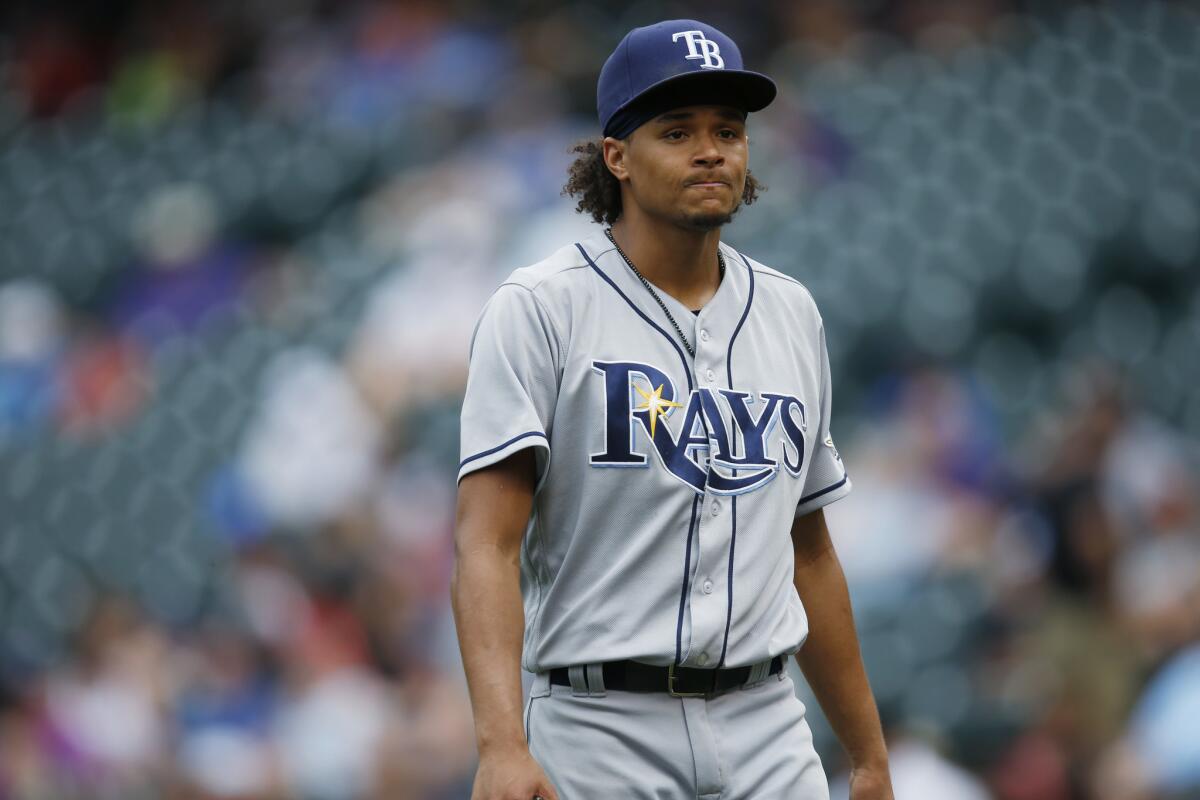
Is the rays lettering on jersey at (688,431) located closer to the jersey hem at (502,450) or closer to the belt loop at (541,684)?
the jersey hem at (502,450)

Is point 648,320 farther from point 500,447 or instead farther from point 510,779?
point 510,779

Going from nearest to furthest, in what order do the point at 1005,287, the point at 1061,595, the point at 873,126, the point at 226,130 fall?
1. the point at 1061,595
2. the point at 1005,287
3. the point at 873,126
4. the point at 226,130

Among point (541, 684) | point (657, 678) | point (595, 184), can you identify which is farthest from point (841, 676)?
point (595, 184)

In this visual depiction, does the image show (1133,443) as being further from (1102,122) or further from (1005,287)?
(1102,122)

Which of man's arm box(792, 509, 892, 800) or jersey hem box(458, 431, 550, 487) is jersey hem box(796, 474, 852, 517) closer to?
man's arm box(792, 509, 892, 800)

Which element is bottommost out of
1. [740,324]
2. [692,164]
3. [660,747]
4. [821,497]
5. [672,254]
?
[660,747]

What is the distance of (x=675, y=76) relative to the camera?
235 centimetres

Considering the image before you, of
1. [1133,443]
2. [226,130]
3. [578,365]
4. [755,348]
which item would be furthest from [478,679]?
[226,130]

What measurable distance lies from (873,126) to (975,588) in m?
2.20

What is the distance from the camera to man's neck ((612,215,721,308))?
2.47 metres

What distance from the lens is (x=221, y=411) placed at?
6.86 metres

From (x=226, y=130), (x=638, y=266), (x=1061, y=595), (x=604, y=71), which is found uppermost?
(x=226, y=130)

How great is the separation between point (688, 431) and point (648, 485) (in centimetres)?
10

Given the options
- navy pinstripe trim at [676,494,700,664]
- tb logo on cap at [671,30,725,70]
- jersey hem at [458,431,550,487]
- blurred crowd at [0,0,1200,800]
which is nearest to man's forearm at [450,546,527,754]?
jersey hem at [458,431,550,487]
